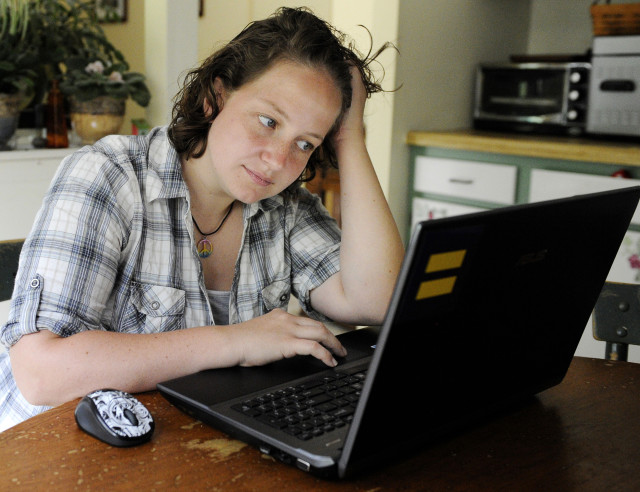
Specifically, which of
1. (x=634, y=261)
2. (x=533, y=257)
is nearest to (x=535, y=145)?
(x=634, y=261)

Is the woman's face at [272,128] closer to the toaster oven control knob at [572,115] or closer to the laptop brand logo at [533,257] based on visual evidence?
the laptop brand logo at [533,257]

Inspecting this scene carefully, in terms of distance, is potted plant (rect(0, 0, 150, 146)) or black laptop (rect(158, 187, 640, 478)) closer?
black laptop (rect(158, 187, 640, 478))

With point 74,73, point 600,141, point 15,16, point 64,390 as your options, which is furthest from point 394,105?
point 64,390

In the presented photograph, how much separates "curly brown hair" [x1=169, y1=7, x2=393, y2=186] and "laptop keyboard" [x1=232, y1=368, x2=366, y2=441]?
0.54 m

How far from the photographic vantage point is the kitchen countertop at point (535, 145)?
97.9 inches

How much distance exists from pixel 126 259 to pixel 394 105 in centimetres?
201

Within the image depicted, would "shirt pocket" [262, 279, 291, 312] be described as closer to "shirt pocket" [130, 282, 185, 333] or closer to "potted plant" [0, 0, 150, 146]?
"shirt pocket" [130, 282, 185, 333]

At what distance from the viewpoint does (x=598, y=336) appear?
128 cm

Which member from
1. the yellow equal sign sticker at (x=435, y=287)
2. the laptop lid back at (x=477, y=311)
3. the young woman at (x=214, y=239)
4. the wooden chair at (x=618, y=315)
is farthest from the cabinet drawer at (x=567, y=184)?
the yellow equal sign sticker at (x=435, y=287)

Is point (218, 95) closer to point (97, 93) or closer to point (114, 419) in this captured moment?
point (114, 419)

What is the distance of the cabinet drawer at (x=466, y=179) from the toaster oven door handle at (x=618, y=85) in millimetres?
479

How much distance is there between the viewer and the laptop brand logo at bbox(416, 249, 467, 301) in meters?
0.59

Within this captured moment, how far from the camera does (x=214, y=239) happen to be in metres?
1.29

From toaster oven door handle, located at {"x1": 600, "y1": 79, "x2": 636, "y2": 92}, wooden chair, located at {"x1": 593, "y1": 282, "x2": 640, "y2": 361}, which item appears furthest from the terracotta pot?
wooden chair, located at {"x1": 593, "y1": 282, "x2": 640, "y2": 361}
